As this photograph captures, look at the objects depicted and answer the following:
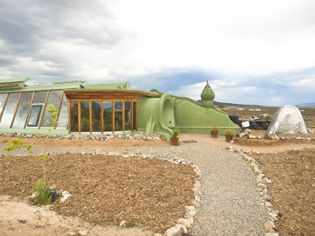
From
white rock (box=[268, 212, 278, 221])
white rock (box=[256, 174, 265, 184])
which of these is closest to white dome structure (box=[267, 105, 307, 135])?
white rock (box=[256, 174, 265, 184])

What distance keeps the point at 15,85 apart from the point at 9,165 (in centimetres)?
1287

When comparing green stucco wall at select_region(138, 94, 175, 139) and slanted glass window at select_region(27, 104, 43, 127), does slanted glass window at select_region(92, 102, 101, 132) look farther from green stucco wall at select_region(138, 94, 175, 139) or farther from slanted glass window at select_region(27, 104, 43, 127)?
slanted glass window at select_region(27, 104, 43, 127)

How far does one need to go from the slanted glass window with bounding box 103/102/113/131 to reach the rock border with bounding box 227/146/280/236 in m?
9.65

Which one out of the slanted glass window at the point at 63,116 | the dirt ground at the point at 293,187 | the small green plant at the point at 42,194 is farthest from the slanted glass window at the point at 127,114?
the small green plant at the point at 42,194

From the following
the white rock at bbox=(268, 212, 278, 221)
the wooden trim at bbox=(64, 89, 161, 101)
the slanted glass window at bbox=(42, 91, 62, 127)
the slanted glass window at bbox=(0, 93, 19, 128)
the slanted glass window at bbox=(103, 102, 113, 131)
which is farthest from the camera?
the slanted glass window at bbox=(0, 93, 19, 128)

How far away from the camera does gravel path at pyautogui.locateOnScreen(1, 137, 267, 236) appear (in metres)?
7.68

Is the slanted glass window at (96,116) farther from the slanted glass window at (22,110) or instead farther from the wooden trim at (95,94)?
the slanted glass window at (22,110)

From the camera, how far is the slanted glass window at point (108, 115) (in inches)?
839

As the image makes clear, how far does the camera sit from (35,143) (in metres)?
20.0

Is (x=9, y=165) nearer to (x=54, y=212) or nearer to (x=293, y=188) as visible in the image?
(x=54, y=212)

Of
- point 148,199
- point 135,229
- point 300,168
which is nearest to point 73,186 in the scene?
point 148,199

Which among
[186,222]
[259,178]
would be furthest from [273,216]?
[259,178]

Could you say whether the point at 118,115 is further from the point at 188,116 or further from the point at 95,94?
the point at 188,116

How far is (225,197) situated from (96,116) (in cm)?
1340
